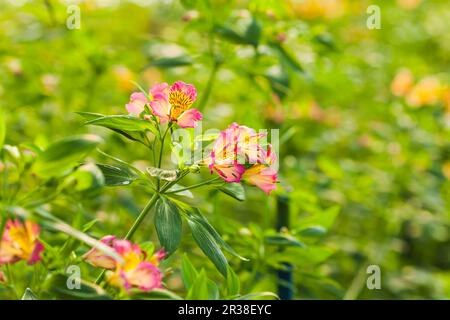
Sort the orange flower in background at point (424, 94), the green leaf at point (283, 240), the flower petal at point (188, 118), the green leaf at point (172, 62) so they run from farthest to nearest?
the orange flower in background at point (424, 94)
the green leaf at point (172, 62)
the green leaf at point (283, 240)
the flower petal at point (188, 118)

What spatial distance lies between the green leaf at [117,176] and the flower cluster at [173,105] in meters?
0.07

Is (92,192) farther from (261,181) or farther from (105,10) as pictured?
(105,10)

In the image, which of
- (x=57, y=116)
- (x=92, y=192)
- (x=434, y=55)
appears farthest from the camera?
(x=434, y=55)

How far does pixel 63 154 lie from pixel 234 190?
266mm

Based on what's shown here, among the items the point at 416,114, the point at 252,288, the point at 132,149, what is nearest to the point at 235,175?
the point at 252,288

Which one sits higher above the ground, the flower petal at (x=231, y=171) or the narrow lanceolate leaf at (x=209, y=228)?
the flower petal at (x=231, y=171)

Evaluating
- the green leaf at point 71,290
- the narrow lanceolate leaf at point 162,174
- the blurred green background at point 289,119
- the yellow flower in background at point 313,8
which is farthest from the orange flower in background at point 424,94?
the green leaf at point 71,290

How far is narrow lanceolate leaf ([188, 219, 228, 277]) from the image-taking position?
738mm

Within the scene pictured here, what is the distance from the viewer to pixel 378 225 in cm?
215

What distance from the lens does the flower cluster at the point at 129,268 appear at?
0.66m

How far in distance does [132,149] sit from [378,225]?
0.98m

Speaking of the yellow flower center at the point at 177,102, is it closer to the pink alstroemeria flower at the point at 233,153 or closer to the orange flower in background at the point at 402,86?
the pink alstroemeria flower at the point at 233,153

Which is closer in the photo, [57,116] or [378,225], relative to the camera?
[57,116]

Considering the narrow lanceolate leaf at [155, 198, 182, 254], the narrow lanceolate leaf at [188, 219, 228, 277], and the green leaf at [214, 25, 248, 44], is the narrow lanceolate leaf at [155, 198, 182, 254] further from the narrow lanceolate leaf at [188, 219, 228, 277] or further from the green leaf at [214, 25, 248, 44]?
the green leaf at [214, 25, 248, 44]
